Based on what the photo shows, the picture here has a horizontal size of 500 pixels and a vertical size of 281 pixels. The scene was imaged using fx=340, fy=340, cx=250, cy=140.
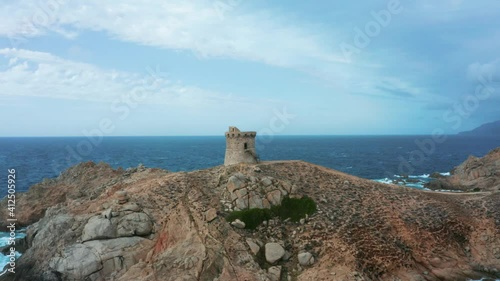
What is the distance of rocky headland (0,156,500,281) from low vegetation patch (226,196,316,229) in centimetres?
56

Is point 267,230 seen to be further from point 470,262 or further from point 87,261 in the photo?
point 470,262

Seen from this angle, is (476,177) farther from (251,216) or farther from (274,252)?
(274,252)

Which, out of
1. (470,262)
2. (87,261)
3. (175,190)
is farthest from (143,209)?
(470,262)

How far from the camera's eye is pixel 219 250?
29875 mm

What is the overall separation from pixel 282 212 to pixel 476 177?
5821 cm

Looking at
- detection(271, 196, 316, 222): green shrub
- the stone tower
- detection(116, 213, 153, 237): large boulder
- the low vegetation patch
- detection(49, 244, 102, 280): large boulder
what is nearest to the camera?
detection(49, 244, 102, 280): large boulder

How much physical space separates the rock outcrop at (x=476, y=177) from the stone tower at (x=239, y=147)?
50.4 metres

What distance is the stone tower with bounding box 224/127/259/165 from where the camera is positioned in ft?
138

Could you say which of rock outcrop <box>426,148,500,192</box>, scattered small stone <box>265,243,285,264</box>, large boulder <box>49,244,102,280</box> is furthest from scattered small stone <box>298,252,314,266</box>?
rock outcrop <box>426,148,500,192</box>

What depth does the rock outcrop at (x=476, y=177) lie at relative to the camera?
68.7m

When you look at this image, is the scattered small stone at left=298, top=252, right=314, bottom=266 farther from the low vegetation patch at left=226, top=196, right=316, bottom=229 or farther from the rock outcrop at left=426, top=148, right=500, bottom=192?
the rock outcrop at left=426, top=148, right=500, bottom=192

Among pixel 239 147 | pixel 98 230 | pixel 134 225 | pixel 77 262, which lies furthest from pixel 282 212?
pixel 77 262

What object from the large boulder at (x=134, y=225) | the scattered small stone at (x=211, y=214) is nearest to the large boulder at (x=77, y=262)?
the large boulder at (x=134, y=225)

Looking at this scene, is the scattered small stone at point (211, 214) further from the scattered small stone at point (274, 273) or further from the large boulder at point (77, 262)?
the large boulder at point (77, 262)
